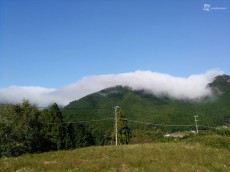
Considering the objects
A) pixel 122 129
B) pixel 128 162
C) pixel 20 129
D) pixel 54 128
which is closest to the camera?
pixel 128 162

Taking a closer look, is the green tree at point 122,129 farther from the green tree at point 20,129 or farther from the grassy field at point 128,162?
the grassy field at point 128,162

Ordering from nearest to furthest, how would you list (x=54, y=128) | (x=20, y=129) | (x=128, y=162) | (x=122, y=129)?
(x=128, y=162) → (x=20, y=129) → (x=54, y=128) → (x=122, y=129)

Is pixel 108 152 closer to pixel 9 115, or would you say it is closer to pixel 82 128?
pixel 9 115

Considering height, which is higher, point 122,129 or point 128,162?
point 122,129

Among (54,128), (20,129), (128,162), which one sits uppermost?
(20,129)

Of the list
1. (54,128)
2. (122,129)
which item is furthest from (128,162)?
(122,129)

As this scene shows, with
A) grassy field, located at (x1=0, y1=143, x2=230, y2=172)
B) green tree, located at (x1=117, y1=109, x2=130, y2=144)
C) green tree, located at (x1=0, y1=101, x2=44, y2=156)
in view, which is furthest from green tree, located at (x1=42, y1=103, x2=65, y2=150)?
grassy field, located at (x1=0, y1=143, x2=230, y2=172)

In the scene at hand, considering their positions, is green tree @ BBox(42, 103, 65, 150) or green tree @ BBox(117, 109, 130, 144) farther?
green tree @ BBox(117, 109, 130, 144)

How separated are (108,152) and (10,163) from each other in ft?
25.6

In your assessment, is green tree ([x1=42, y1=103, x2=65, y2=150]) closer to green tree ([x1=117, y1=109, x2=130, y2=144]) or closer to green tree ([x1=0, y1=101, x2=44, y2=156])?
green tree ([x1=117, y1=109, x2=130, y2=144])

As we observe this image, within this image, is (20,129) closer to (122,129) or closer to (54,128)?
(54,128)

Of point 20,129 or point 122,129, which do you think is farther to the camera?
point 122,129

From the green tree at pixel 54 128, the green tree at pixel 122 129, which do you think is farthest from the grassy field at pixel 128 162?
the green tree at pixel 122 129

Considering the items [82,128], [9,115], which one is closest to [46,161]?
[9,115]
